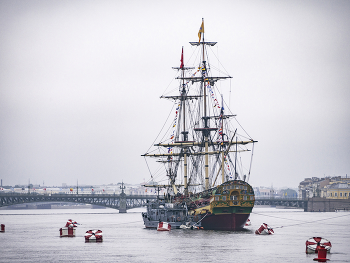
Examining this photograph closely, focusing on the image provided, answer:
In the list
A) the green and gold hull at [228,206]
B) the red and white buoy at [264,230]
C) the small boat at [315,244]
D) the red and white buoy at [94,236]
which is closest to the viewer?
the small boat at [315,244]

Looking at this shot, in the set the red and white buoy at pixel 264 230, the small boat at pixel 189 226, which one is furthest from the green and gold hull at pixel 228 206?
the red and white buoy at pixel 264 230

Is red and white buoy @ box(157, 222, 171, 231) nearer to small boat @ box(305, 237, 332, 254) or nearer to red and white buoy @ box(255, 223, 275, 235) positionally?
red and white buoy @ box(255, 223, 275, 235)

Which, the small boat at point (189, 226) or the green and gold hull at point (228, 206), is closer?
the green and gold hull at point (228, 206)

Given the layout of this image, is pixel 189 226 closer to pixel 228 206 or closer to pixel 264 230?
pixel 228 206

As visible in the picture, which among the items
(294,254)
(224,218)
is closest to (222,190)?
(224,218)

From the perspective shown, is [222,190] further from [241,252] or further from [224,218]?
[241,252]

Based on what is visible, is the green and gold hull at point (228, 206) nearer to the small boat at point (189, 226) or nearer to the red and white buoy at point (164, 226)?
the small boat at point (189, 226)

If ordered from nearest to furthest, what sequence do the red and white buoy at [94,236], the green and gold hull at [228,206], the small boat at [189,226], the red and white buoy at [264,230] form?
the red and white buoy at [94,236], the red and white buoy at [264,230], the green and gold hull at [228,206], the small boat at [189,226]

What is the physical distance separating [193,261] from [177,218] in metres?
41.3

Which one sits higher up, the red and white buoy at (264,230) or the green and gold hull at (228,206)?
the green and gold hull at (228,206)

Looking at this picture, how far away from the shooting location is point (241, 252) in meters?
52.8

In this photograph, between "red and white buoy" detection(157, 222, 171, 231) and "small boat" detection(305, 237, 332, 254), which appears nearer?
"small boat" detection(305, 237, 332, 254)

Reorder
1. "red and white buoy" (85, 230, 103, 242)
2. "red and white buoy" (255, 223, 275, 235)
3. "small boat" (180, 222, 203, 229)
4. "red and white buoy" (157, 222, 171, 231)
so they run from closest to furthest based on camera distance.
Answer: "red and white buoy" (85, 230, 103, 242) → "red and white buoy" (255, 223, 275, 235) → "red and white buoy" (157, 222, 171, 231) → "small boat" (180, 222, 203, 229)

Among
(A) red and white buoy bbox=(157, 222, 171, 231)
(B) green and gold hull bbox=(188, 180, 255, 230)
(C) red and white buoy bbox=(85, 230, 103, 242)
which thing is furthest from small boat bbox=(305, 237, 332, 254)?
(A) red and white buoy bbox=(157, 222, 171, 231)
